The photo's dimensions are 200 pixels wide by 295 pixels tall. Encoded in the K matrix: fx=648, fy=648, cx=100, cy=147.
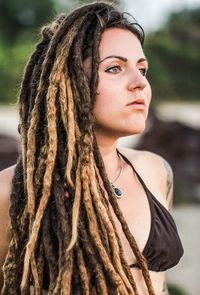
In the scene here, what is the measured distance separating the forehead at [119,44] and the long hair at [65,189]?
4 centimetres

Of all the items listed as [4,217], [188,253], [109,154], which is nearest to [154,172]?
[109,154]

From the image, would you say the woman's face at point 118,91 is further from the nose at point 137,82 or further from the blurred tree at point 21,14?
the blurred tree at point 21,14

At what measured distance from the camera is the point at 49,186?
82.0 inches

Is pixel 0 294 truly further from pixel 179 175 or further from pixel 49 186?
pixel 179 175

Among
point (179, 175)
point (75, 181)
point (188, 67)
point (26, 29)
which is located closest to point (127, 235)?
point (75, 181)

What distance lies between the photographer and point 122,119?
88.0 inches

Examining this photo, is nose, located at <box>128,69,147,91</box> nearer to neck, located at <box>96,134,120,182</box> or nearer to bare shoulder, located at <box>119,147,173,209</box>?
neck, located at <box>96,134,120,182</box>

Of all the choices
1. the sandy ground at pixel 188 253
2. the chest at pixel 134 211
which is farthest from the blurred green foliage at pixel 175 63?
the chest at pixel 134 211

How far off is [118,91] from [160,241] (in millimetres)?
576

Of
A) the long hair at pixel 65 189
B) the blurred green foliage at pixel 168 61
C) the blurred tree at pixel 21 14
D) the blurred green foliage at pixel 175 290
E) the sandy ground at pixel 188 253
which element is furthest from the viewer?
the blurred tree at pixel 21 14

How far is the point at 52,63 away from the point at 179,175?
27.8ft

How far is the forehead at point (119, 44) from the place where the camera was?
2273 mm

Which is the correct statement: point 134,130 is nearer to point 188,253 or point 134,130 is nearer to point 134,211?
point 134,211

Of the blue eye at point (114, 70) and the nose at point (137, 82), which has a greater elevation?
the blue eye at point (114, 70)
